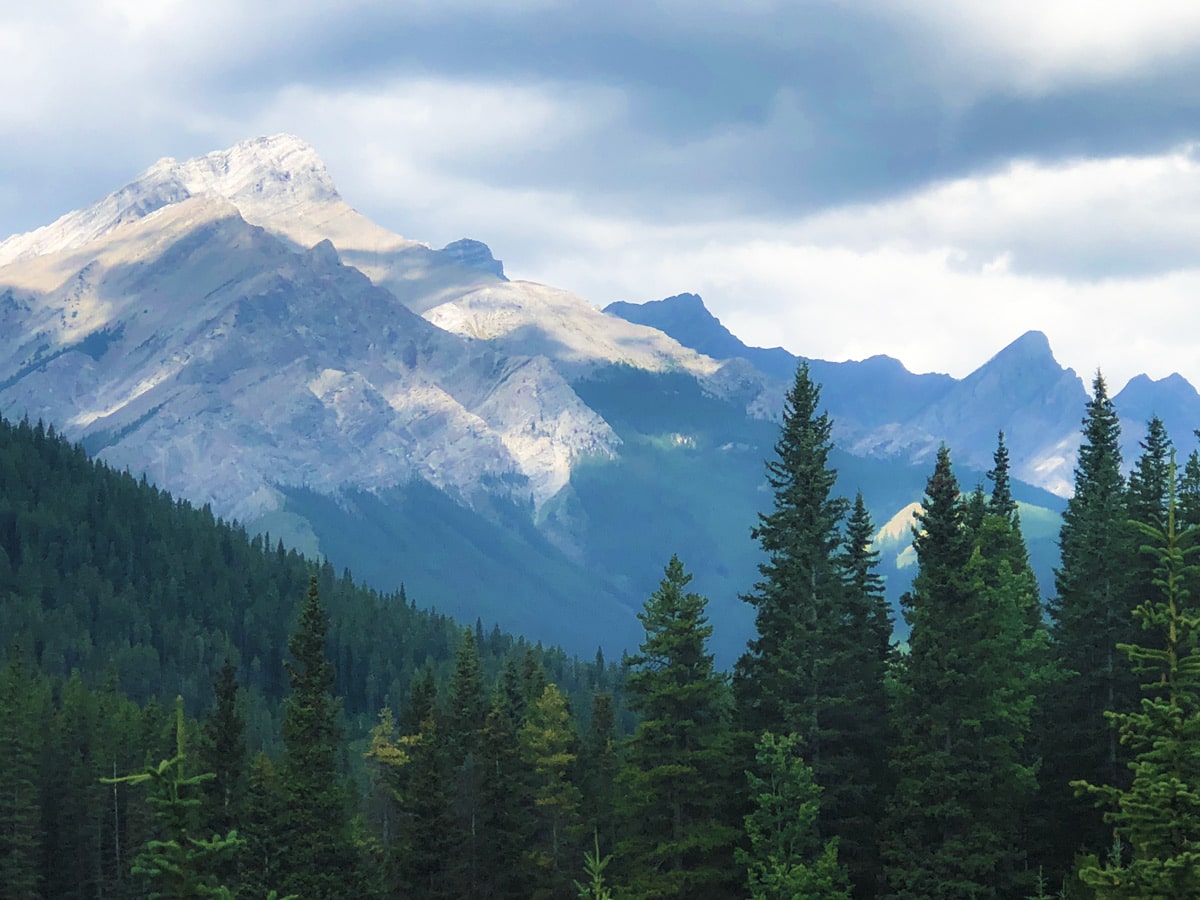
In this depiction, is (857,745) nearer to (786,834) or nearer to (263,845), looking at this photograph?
(786,834)

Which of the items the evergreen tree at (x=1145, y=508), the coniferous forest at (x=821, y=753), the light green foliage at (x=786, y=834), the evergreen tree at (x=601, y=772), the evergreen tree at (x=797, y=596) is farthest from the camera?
the evergreen tree at (x=601, y=772)

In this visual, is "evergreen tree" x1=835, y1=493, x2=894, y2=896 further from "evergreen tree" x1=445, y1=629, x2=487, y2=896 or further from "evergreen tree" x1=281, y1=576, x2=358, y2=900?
"evergreen tree" x1=281, y1=576, x2=358, y2=900

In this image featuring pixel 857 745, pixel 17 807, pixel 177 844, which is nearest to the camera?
pixel 177 844

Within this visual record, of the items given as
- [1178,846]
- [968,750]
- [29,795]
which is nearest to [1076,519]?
[968,750]

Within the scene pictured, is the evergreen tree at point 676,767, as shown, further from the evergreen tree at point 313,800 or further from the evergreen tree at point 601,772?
the evergreen tree at point 601,772

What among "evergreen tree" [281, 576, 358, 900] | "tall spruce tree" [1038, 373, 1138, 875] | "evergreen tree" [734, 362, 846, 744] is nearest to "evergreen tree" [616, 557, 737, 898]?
"evergreen tree" [734, 362, 846, 744]

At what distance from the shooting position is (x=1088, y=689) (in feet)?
227

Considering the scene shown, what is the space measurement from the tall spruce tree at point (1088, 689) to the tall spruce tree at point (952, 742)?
5309 millimetres

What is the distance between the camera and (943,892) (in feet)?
173

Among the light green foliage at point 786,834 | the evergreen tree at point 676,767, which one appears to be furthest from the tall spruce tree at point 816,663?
the light green foliage at point 786,834

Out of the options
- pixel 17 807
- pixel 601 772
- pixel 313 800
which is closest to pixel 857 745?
pixel 313 800

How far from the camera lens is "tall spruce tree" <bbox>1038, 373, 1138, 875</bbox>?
2511 inches

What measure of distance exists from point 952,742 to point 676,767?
441 inches

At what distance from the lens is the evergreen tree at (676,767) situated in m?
58.3
